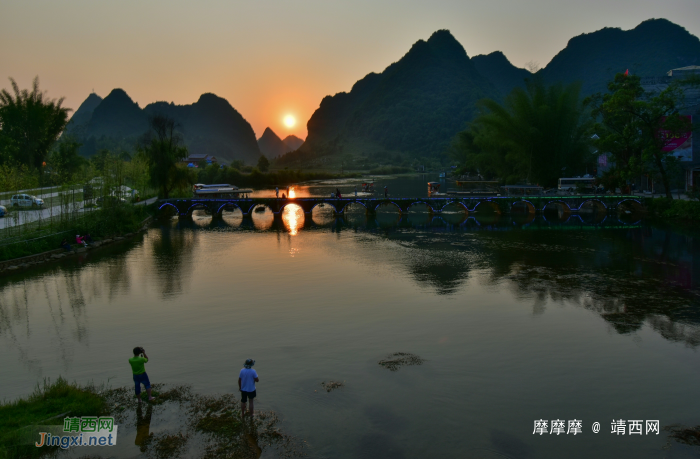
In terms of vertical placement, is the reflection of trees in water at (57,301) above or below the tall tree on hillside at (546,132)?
below

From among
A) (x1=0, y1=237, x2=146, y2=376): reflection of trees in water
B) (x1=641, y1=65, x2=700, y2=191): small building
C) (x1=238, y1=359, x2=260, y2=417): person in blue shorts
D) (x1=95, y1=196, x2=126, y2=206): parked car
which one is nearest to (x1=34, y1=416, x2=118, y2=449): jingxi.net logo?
(x1=238, y1=359, x2=260, y2=417): person in blue shorts

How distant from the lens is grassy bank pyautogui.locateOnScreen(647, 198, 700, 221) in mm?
57406

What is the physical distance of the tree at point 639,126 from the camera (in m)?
60.4

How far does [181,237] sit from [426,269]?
32.5 metres

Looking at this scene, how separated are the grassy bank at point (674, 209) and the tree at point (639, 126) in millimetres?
1759

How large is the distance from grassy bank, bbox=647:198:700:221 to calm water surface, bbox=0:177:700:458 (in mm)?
14658

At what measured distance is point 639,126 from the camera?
208 ft

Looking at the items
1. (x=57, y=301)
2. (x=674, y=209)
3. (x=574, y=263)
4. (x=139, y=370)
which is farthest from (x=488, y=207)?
(x=139, y=370)

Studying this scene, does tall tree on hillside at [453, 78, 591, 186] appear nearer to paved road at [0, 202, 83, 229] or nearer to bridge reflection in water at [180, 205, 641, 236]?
bridge reflection in water at [180, 205, 641, 236]

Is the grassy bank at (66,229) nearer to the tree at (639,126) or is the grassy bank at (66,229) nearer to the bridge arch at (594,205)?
the tree at (639,126)

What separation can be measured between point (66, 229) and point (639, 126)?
6944 centimetres

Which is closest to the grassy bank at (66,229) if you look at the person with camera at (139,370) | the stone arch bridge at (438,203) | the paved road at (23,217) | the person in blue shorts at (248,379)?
the paved road at (23,217)

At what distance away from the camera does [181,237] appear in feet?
188

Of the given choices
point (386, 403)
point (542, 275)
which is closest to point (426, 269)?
point (542, 275)
